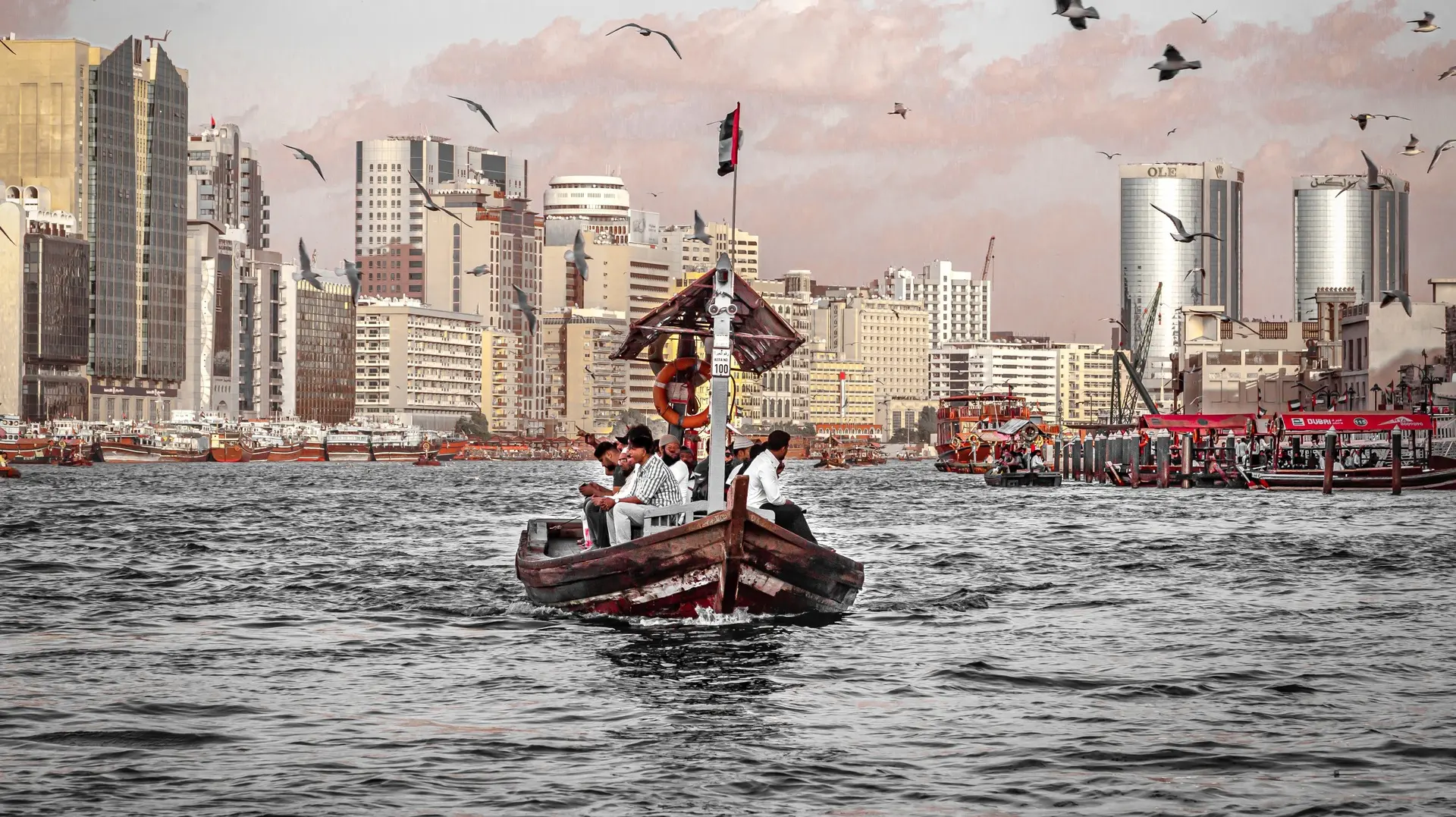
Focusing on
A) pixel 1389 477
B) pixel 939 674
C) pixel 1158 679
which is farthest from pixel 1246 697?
pixel 1389 477

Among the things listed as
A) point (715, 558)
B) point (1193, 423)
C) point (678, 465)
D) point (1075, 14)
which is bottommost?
point (715, 558)

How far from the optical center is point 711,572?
23.9 metres

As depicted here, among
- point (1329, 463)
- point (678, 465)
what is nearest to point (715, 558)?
point (678, 465)

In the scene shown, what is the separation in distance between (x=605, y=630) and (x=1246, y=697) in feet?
28.9

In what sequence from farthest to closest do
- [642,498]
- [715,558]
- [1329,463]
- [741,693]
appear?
[1329,463] < [642,498] < [715,558] < [741,693]

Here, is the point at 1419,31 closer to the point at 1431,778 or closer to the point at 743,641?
the point at 743,641

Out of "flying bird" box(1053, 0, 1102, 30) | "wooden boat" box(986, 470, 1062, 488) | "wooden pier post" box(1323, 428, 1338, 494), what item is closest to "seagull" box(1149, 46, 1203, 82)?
"flying bird" box(1053, 0, 1102, 30)

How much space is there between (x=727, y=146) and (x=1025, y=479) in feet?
295

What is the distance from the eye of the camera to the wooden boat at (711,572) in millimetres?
23609

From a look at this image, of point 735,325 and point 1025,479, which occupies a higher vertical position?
point 735,325

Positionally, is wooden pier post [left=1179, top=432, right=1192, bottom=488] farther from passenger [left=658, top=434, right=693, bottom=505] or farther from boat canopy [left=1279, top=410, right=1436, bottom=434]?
passenger [left=658, top=434, right=693, bottom=505]

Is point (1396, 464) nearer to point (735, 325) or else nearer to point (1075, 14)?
point (1075, 14)

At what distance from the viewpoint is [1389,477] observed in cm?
8894

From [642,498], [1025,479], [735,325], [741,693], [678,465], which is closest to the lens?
[741,693]
